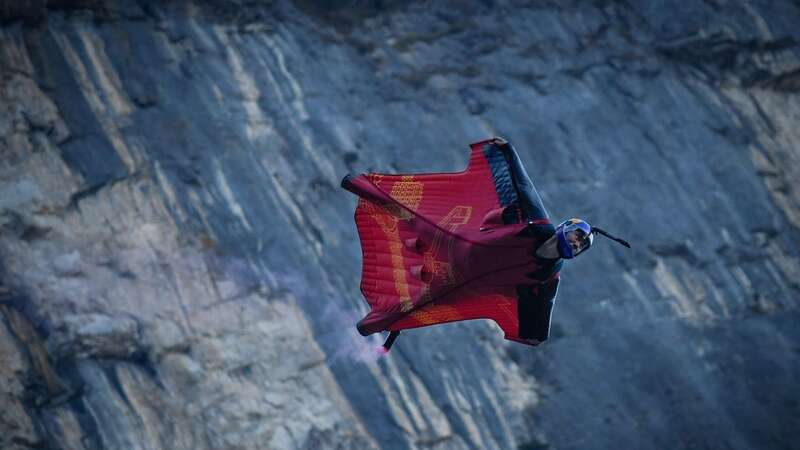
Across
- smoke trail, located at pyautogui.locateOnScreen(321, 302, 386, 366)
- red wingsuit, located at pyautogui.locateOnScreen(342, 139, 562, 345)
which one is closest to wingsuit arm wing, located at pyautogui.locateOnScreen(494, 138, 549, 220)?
red wingsuit, located at pyautogui.locateOnScreen(342, 139, 562, 345)

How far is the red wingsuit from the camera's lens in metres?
6.64

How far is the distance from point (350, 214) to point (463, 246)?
401cm

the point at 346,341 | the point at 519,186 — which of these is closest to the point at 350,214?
the point at 346,341

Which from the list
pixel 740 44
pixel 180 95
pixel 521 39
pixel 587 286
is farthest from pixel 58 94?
pixel 740 44

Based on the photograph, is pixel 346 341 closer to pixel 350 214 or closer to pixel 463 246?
pixel 350 214

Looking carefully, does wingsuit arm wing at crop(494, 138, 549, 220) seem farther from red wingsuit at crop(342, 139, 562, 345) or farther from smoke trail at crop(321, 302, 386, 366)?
smoke trail at crop(321, 302, 386, 366)

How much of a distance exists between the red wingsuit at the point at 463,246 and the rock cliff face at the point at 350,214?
299cm

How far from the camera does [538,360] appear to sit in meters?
10.6

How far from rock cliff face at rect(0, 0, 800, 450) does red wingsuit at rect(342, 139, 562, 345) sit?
2.99m

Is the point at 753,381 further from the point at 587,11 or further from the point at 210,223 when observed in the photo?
the point at 210,223

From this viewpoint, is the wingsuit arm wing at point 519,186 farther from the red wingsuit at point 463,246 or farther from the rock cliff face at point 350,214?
the rock cliff face at point 350,214

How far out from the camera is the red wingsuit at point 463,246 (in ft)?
21.8

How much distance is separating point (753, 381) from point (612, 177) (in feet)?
10.4

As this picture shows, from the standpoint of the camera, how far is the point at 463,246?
6.66 metres
